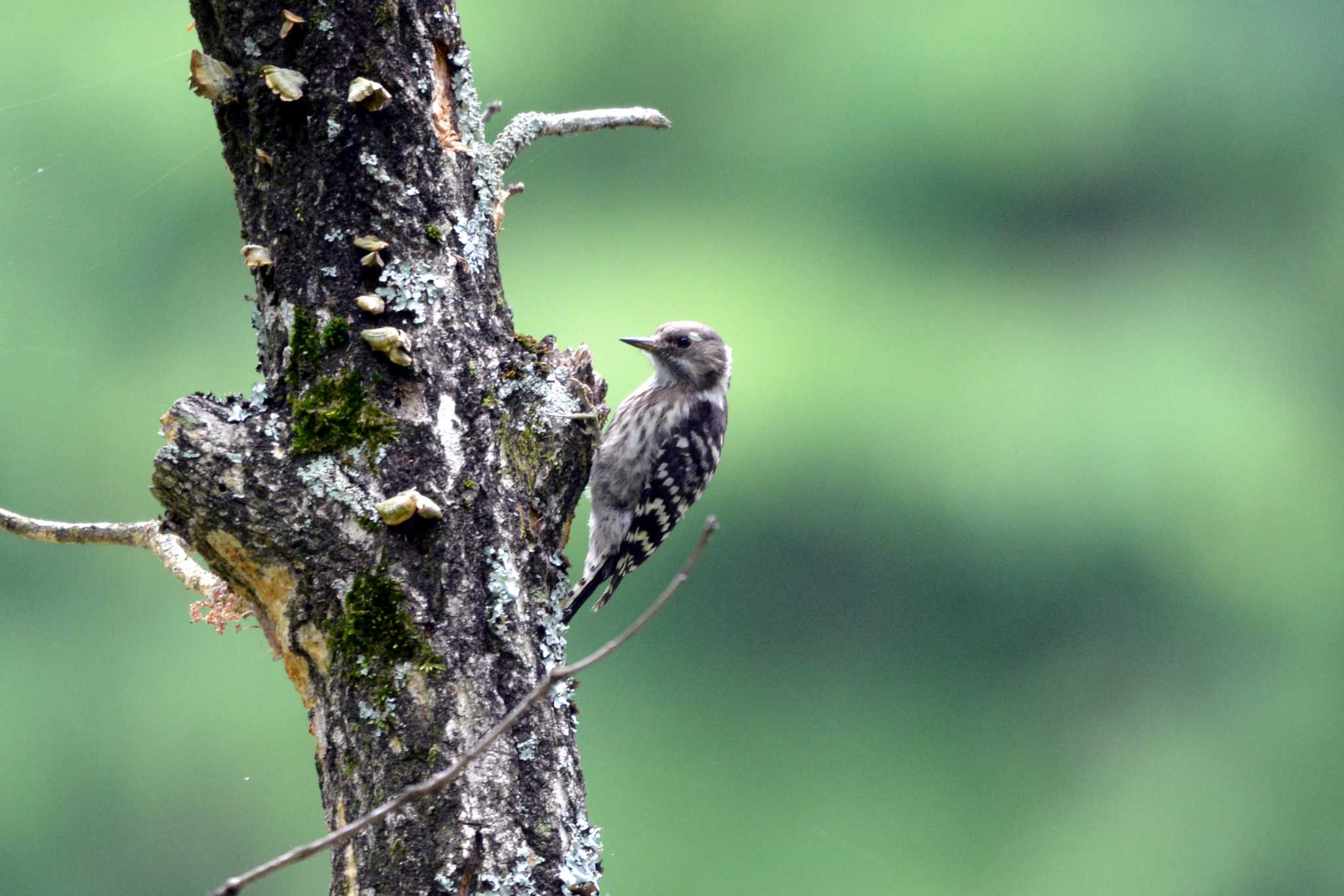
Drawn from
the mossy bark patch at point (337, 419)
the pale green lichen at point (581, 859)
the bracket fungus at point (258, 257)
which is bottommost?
the pale green lichen at point (581, 859)

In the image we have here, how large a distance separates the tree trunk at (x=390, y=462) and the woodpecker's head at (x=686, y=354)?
193 centimetres

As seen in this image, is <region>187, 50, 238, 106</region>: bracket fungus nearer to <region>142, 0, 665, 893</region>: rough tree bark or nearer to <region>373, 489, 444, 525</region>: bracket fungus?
<region>142, 0, 665, 893</region>: rough tree bark

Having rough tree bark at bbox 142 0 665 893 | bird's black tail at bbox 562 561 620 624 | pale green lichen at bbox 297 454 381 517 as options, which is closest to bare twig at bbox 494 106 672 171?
rough tree bark at bbox 142 0 665 893

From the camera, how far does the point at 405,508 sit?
2072mm

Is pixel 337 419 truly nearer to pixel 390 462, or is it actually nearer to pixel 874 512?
pixel 390 462

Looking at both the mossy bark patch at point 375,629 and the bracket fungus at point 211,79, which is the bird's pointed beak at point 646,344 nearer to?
the bracket fungus at point 211,79

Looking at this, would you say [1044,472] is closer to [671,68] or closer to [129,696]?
[671,68]

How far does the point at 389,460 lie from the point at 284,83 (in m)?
0.66

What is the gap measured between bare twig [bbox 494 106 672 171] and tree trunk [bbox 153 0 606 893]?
245 millimetres

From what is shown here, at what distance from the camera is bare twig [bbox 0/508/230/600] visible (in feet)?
7.94

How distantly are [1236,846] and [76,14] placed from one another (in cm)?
1031

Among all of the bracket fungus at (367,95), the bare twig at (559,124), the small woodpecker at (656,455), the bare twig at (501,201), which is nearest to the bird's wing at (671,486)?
the small woodpecker at (656,455)

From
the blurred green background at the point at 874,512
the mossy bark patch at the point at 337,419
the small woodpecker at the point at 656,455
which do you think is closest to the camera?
the mossy bark patch at the point at 337,419

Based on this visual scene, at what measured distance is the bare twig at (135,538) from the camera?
2.42 meters
